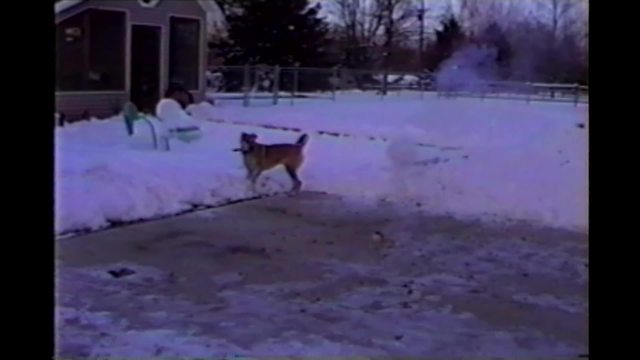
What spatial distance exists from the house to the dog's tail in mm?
713

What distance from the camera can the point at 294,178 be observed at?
4.34 m

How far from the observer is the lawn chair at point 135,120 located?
145 inches

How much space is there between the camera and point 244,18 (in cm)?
258

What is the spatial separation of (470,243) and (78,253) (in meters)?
1.50

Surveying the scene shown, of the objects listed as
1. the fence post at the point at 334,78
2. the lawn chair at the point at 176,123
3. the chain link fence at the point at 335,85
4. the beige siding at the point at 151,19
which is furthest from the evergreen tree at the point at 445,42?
the lawn chair at the point at 176,123

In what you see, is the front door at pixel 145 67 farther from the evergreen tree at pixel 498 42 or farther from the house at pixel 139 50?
the evergreen tree at pixel 498 42

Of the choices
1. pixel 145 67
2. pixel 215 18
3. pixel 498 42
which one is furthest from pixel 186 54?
pixel 498 42

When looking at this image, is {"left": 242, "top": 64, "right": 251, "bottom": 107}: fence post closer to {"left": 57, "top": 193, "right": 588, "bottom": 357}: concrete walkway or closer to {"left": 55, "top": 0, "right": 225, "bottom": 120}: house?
{"left": 55, "top": 0, "right": 225, "bottom": 120}: house

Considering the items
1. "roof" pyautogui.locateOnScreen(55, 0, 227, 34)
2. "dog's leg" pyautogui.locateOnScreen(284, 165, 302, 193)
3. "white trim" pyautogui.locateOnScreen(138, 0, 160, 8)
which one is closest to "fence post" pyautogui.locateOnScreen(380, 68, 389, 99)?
"roof" pyautogui.locateOnScreen(55, 0, 227, 34)

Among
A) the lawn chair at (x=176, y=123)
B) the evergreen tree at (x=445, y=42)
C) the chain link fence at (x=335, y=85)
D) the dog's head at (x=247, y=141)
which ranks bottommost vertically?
the dog's head at (x=247, y=141)

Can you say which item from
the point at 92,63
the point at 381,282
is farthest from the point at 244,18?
the point at 381,282

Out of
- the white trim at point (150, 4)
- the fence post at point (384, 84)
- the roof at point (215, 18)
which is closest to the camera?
the fence post at point (384, 84)

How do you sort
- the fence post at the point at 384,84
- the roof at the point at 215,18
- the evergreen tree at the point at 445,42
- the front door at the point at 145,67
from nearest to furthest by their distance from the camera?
the evergreen tree at the point at 445,42, the fence post at the point at 384,84, the roof at the point at 215,18, the front door at the point at 145,67

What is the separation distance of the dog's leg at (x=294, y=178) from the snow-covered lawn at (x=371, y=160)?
0.03 metres
